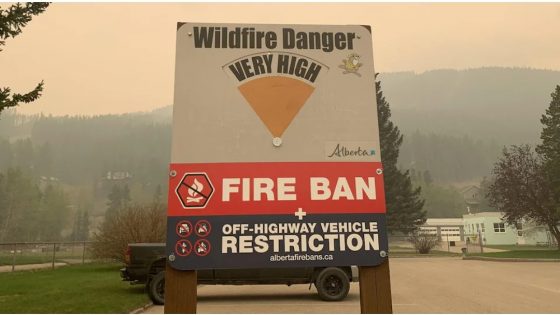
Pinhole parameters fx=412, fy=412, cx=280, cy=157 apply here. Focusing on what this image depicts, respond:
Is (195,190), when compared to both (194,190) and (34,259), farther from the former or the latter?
(34,259)

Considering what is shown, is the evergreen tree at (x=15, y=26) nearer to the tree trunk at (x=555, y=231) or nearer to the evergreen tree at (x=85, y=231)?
the tree trunk at (x=555, y=231)

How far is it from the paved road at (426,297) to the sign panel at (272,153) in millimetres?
6706

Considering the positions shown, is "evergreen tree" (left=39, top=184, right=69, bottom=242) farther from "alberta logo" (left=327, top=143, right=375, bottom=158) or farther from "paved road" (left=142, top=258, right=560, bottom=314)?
"alberta logo" (left=327, top=143, right=375, bottom=158)

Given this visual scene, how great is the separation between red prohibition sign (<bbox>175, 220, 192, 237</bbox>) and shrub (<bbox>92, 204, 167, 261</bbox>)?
17.2 m

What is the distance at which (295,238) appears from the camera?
10.0 feet

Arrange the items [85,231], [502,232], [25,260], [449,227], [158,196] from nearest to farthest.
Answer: [25,260], [502,232], [449,227], [158,196], [85,231]

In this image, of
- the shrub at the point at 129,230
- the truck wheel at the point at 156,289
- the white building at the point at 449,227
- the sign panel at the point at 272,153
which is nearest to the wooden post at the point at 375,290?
the sign panel at the point at 272,153

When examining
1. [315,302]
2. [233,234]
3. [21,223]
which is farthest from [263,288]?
[21,223]

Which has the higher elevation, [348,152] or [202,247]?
[348,152]

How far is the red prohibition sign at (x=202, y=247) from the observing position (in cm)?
301

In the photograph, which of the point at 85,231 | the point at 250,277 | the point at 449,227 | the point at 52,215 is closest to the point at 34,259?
the point at 250,277

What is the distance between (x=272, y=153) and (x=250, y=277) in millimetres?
7696

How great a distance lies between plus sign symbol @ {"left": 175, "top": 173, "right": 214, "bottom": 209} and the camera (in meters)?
3.06

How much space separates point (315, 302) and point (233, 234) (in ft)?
27.3
